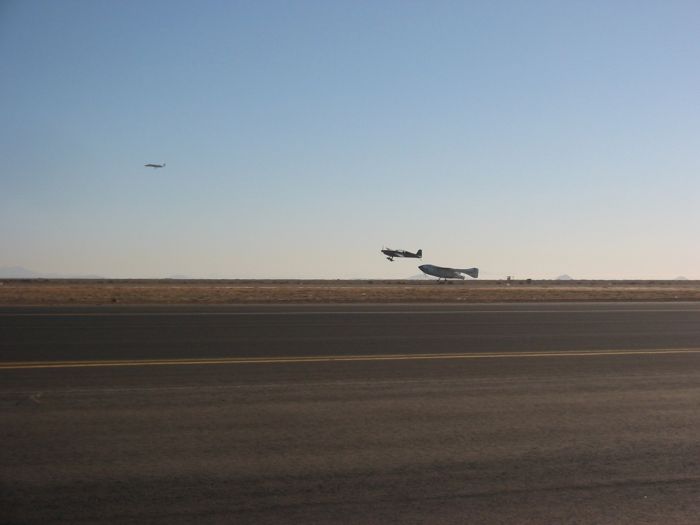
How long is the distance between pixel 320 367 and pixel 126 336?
22.8 ft

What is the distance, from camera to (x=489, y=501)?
5.61 metres

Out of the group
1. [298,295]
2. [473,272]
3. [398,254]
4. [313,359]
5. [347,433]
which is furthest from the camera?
[473,272]

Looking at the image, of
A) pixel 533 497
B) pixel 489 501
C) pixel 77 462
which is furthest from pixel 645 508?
pixel 77 462

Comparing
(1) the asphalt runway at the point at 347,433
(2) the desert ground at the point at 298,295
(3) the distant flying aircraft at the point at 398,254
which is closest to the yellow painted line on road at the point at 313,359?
(1) the asphalt runway at the point at 347,433

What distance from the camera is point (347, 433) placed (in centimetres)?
764

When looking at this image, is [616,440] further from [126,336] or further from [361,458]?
[126,336]

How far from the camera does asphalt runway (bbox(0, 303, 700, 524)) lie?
18.1 ft

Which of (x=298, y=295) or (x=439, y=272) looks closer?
(x=298, y=295)

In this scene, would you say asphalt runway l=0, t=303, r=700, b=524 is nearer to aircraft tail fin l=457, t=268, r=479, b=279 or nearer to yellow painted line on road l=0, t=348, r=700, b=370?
yellow painted line on road l=0, t=348, r=700, b=370

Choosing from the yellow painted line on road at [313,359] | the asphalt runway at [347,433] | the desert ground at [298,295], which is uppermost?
the desert ground at [298,295]

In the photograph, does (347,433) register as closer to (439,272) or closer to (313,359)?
(313,359)

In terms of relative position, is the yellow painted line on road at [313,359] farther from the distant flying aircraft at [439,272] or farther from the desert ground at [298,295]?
the distant flying aircraft at [439,272]

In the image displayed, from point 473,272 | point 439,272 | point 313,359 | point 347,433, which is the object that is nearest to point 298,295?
point 313,359

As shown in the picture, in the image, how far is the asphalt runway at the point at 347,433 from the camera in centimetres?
550
